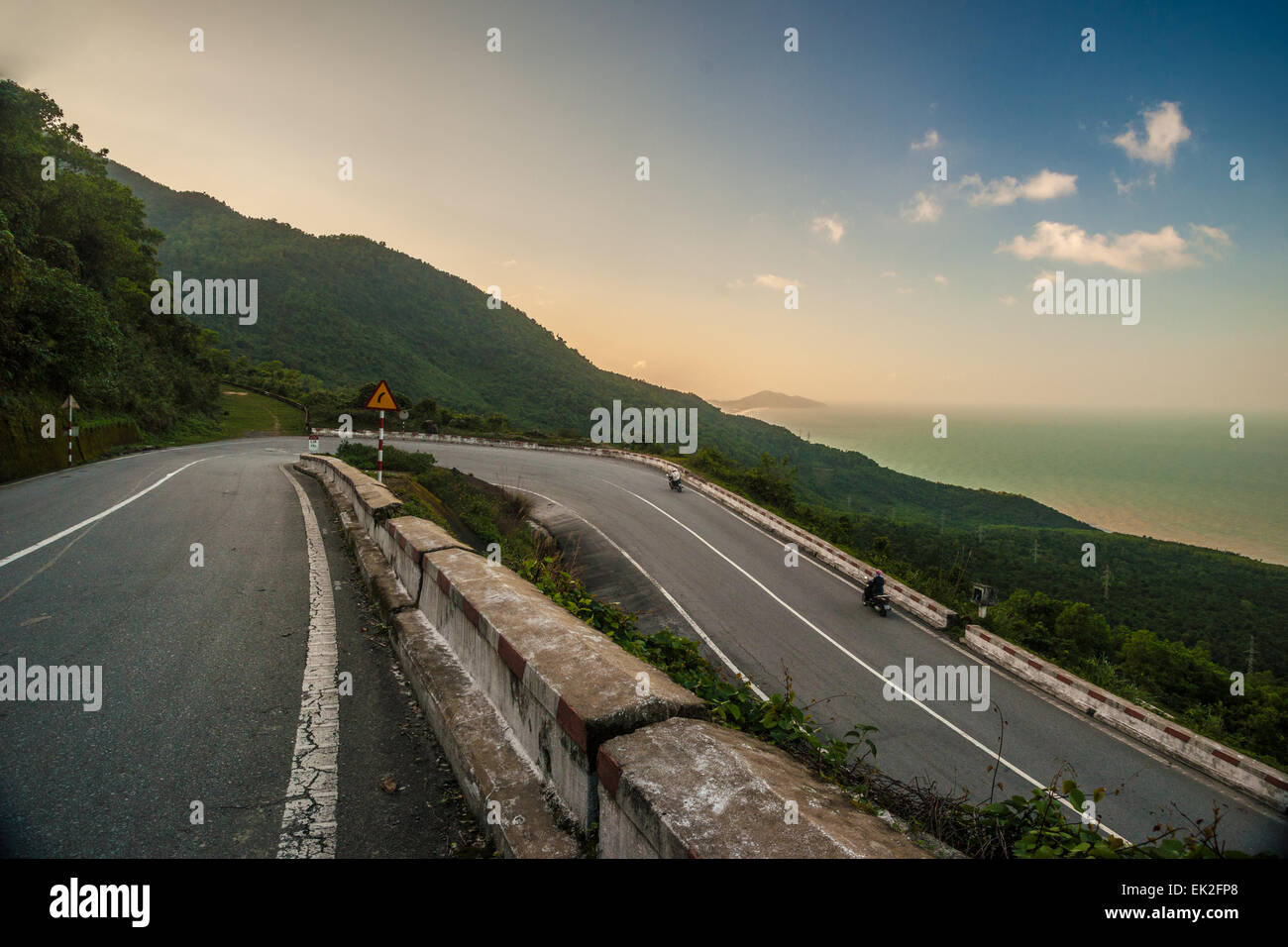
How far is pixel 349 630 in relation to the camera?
15.0ft

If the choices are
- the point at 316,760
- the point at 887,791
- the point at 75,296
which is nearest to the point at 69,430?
the point at 75,296

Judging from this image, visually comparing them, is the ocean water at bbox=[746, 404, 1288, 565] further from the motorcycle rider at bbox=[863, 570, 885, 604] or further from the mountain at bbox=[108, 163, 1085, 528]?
the motorcycle rider at bbox=[863, 570, 885, 604]

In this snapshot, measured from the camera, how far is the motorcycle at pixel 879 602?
13.9 meters

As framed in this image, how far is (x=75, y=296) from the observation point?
15328 mm

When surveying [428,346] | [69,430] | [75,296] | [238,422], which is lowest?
[69,430]

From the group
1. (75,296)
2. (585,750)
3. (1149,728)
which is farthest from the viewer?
(75,296)

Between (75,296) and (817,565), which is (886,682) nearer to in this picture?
(817,565)

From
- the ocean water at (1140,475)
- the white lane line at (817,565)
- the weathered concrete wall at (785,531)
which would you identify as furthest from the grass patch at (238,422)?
the ocean water at (1140,475)

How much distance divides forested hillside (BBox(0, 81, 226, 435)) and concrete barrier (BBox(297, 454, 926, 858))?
16762 mm

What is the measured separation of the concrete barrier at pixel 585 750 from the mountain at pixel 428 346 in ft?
210

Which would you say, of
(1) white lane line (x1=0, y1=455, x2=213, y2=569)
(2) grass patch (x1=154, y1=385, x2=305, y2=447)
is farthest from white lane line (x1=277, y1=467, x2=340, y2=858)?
(2) grass patch (x1=154, y1=385, x2=305, y2=447)

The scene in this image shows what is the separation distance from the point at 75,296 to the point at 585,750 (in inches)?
870
